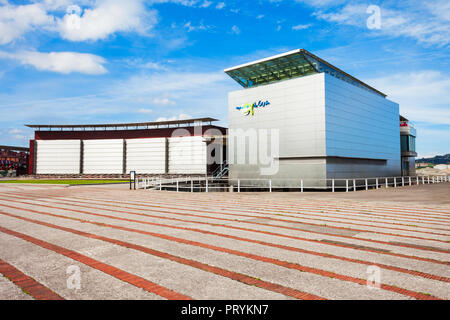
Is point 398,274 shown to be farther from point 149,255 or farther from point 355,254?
point 149,255

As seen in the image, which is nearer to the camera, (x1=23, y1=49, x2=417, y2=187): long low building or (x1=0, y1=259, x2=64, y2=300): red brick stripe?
(x1=0, y1=259, x2=64, y2=300): red brick stripe

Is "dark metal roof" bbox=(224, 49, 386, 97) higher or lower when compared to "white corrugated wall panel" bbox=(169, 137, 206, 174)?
higher

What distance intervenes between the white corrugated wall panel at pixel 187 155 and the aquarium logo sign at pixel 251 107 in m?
23.7

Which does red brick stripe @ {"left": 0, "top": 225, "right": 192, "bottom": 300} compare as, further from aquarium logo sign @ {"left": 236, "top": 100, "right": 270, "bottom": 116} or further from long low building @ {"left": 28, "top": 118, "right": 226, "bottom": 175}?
long low building @ {"left": 28, "top": 118, "right": 226, "bottom": 175}

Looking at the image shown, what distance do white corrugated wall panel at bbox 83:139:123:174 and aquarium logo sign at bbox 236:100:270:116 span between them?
121ft

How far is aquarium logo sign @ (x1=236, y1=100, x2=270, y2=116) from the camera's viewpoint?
95.8 ft

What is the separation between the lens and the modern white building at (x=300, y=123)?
2622cm


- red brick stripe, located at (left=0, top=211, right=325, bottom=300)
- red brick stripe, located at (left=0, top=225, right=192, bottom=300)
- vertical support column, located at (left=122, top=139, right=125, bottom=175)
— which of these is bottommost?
red brick stripe, located at (left=0, top=211, right=325, bottom=300)

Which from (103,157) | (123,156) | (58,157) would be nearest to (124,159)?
(123,156)

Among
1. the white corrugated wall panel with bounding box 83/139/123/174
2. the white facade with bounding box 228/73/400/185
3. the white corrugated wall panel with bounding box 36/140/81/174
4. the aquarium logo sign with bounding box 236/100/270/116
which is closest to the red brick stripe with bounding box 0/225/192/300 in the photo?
the white facade with bounding box 228/73/400/185

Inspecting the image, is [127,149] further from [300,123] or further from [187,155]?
[300,123]

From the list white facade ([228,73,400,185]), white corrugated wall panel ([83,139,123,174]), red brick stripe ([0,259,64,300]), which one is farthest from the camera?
white corrugated wall panel ([83,139,123,174])

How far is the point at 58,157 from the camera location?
6284 centimetres
